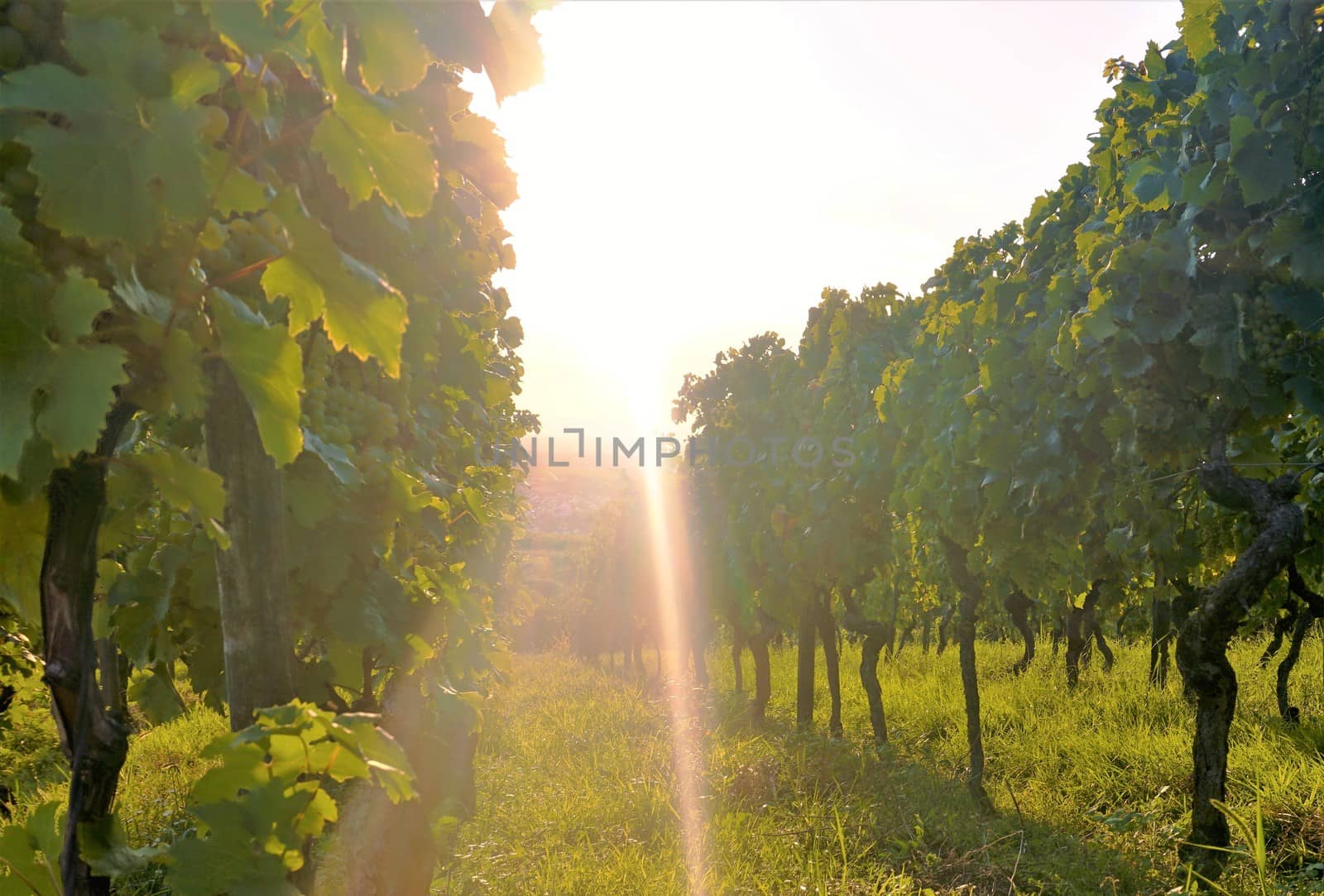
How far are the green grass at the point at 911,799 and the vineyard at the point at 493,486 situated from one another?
7 cm

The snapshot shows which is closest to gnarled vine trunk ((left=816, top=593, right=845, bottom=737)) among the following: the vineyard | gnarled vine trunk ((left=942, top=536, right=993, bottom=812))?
the vineyard

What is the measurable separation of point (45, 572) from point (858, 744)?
12587mm

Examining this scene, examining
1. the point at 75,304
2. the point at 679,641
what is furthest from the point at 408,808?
the point at 679,641

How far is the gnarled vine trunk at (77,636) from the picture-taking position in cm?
99

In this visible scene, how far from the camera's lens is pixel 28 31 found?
92 cm

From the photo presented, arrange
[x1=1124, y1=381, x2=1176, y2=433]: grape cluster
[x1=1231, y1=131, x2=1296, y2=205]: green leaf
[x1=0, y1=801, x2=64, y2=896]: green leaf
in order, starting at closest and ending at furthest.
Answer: [x1=0, y1=801, x2=64, y2=896]: green leaf
[x1=1231, y1=131, x2=1296, y2=205]: green leaf
[x1=1124, y1=381, x2=1176, y2=433]: grape cluster

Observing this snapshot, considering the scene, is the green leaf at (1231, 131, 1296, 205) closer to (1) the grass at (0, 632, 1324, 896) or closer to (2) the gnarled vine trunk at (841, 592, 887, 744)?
(1) the grass at (0, 632, 1324, 896)

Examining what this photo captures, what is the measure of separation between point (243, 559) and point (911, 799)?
29.8ft

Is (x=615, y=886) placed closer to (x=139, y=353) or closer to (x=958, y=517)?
(x=958, y=517)

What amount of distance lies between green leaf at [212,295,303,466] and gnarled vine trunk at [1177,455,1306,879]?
5526mm

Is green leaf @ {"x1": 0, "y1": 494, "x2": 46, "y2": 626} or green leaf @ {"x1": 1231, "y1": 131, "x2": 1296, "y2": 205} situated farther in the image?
green leaf @ {"x1": 1231, "y1": 131, "x2": 1296, "y2": 205}

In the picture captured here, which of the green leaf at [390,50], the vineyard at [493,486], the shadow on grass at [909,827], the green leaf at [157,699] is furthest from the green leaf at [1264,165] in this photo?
the green leaf at [157,699]

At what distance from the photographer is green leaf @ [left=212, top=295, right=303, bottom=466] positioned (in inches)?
34.7

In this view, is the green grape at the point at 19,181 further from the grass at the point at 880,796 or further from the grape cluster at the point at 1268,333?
the grape cluster at the point at 1268,333
